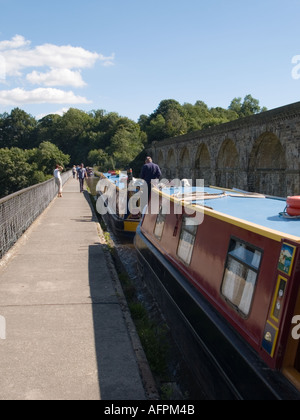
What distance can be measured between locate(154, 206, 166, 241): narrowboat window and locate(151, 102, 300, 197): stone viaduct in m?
9.72

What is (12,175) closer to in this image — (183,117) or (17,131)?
(183,117)

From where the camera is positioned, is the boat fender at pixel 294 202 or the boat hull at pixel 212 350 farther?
the boat fender at pixel 294 202

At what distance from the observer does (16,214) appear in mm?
8781

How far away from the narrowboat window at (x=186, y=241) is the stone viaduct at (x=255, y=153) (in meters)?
10.9

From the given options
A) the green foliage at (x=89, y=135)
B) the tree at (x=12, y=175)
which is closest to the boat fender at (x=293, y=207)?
the green foliage at (x=89, y=135)

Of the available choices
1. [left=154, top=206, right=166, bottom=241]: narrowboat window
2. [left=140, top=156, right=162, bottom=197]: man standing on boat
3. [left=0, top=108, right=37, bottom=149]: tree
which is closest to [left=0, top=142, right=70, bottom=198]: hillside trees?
[left=0, top=108, right=37, bottom=149]: tree

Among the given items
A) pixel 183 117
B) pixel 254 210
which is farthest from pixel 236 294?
pixel 183 117

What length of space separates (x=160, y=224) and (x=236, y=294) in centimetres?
331

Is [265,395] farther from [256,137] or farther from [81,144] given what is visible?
[81,144]

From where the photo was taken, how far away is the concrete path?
332 centimetres

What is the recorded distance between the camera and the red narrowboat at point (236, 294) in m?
2.63

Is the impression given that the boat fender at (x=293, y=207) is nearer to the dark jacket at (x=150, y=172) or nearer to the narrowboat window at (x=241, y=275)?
the narrowboat window at (x=241, y=275)

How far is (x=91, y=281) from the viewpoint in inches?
242

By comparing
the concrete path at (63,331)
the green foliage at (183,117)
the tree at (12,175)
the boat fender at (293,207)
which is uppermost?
the green foliage at (183,117)
